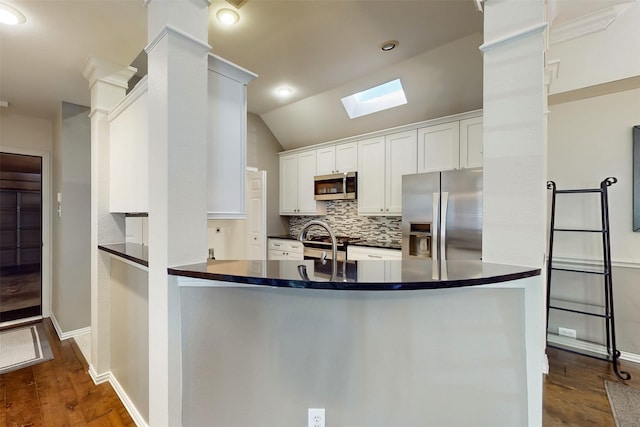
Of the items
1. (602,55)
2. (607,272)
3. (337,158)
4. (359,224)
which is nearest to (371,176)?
(337,158)

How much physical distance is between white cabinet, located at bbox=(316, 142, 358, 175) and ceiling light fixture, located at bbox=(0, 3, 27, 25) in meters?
3.39

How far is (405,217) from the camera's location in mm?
3324

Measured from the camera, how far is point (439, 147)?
11.3 ft

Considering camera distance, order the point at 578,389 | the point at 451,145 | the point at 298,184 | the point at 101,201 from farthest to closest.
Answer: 1. the point at 298,184
2. the point at 451,145
3. the point at 101,201
4. the point at 578,389

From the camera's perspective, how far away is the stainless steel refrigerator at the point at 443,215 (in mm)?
2803

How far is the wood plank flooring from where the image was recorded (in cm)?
189

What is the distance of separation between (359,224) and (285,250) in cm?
125

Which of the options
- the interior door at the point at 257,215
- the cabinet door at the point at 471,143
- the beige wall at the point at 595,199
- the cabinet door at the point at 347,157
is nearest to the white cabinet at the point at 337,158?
the cabinet door at the point at 347,157

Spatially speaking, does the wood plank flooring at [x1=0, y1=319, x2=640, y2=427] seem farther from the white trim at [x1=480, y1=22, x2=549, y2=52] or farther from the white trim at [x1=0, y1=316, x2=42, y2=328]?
the white trim at [x1=480, y1=22, x2=549, y2=52]

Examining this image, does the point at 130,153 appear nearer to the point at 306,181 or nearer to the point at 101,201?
the point at 101,201

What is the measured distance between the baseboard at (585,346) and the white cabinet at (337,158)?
9.82 feet

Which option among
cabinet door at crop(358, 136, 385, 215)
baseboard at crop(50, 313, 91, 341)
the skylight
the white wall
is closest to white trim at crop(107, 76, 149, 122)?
baseboard at crop(50, 313, 91, 341)

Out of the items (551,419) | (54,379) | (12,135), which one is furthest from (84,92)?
(551,419)

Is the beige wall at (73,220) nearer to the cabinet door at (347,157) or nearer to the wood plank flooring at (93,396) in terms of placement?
the wood plank flooring at (93,396)
